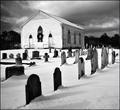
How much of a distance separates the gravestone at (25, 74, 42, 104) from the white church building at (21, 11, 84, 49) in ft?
96.6

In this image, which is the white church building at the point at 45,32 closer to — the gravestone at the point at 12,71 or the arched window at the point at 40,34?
the arched window at the point at 40,34

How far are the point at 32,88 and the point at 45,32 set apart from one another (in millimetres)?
32091

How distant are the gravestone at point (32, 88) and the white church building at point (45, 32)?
29.5 metres

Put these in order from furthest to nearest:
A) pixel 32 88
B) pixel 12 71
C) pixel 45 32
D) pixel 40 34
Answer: pixel 40 34
pixel 45 32
pixel 12 71
pixel 32 88

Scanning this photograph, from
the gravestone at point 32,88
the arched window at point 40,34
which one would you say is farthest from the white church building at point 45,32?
the gravestone at point 32,88

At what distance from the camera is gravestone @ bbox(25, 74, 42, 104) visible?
429 centimetres

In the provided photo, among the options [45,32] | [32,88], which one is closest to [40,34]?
[45,32]

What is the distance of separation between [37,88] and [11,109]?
0.97m

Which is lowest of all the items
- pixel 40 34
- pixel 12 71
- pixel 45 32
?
pixel 12 71

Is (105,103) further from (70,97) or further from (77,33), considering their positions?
(77,33)

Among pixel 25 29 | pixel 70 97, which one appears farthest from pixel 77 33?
pixel 70 97

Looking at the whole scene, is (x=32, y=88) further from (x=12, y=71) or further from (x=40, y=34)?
(x=40, y=34)

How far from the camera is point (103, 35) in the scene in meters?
91.0

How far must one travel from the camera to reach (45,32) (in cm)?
3594
